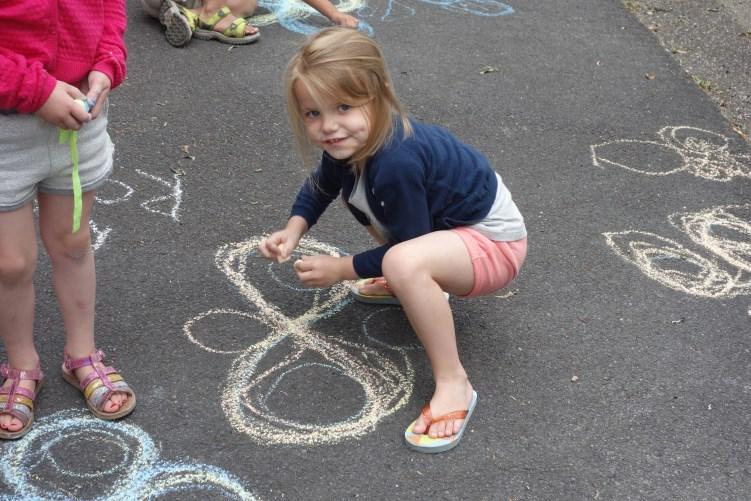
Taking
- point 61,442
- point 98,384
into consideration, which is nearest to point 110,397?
point 98,384

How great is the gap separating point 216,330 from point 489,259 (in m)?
0.85

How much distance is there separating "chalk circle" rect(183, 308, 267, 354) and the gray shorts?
26.3 inches

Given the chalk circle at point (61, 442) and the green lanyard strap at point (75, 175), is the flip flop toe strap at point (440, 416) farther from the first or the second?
the green lanyard strap at point (75, 175)

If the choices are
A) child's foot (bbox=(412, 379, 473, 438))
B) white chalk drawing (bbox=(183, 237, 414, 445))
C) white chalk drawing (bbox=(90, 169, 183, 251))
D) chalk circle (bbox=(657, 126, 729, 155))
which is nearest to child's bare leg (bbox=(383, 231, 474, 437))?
child's foot (bbox=(412, 379, 473, 438))

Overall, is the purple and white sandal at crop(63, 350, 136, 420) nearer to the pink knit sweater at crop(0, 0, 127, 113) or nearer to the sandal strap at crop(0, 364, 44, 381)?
the sandal strap at crop(0, 364, 44, 381)

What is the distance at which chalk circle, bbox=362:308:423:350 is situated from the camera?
273 centimetres

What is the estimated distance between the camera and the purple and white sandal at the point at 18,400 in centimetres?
225

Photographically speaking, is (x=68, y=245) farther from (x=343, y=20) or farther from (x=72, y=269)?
(x=343, y=20)

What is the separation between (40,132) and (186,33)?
2901mm

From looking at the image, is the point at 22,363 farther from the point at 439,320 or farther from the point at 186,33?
the point at 186,33

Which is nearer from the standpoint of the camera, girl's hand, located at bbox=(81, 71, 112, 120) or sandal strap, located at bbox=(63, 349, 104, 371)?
girl's hand, located at bbox=(81, 71, 112, 120)

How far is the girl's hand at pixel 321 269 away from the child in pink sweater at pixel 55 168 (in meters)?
0.56

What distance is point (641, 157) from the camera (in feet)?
13.2

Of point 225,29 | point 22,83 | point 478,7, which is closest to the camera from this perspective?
point 22,83
